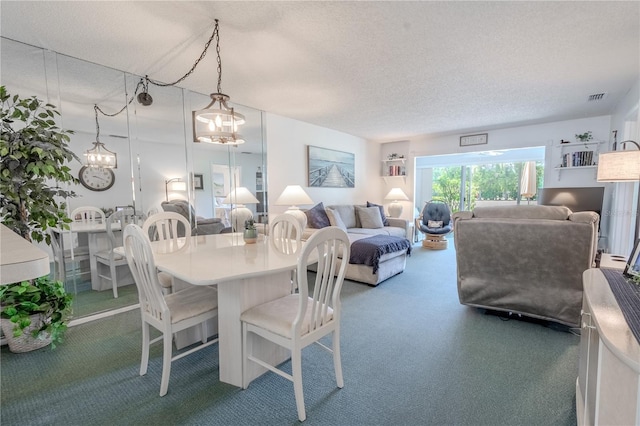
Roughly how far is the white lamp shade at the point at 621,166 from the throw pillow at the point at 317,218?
2998 millimetres

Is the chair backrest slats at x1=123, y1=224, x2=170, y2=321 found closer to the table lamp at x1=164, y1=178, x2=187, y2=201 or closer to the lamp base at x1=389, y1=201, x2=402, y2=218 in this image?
the table lamp at x1=164, y1=178, x2=187, y2=201

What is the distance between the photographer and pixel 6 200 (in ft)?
6.57

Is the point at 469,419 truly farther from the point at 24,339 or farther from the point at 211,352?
the point at 24,339

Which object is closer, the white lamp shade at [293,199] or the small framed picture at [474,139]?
the white lamp shade at [293,199]

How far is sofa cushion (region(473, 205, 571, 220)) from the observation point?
223 cm

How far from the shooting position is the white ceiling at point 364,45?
6.05 ft

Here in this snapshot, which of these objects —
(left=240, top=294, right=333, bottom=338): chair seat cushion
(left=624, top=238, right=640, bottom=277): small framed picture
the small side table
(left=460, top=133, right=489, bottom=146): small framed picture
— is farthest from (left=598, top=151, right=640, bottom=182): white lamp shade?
(left=460, top=133, right=489, bottom=146): small framed picture

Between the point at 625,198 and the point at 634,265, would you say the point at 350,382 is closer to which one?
the point at 634,265

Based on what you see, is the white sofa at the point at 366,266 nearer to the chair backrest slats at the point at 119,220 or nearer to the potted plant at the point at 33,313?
the chair backrest slats at the point at 119,220

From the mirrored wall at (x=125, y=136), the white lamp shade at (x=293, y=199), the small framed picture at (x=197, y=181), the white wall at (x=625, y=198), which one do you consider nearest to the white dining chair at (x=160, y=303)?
the mirrored wall at (x=125, y=136)

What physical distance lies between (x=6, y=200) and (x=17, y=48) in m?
1.23

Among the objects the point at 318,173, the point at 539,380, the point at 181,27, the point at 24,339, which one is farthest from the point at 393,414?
the point at 318,173

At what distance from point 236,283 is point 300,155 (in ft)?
11.3

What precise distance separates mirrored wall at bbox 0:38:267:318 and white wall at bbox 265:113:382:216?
0.74 metres
